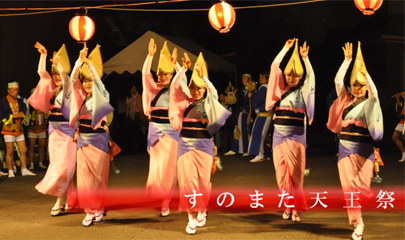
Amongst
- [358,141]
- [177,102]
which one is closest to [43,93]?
[177,102]

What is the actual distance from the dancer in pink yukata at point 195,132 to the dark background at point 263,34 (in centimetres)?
785

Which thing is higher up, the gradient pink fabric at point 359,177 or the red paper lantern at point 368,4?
the red paper lantern at point 368,4

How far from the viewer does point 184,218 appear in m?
5.79

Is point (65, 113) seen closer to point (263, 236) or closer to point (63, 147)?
point (63, 147)

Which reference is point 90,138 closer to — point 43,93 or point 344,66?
point 43,93

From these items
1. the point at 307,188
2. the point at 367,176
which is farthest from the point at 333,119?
the point at 307,188

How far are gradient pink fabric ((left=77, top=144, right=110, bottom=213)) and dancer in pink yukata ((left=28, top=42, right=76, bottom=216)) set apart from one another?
0.57 m

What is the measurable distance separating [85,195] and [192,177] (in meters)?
1.28

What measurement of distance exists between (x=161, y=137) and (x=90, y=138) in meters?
0.89

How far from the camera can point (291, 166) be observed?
223 inches

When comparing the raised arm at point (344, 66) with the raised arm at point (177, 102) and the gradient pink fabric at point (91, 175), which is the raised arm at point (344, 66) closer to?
the raised arm at point (177, 102)

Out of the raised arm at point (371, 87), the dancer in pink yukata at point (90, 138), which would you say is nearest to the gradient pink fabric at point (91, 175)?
the dancer in pink yukata at point (90, 138)

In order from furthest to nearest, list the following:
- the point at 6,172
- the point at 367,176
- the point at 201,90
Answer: the point at 6,172
the point at 201,90
the point at 367,176

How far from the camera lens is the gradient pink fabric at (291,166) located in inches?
223
